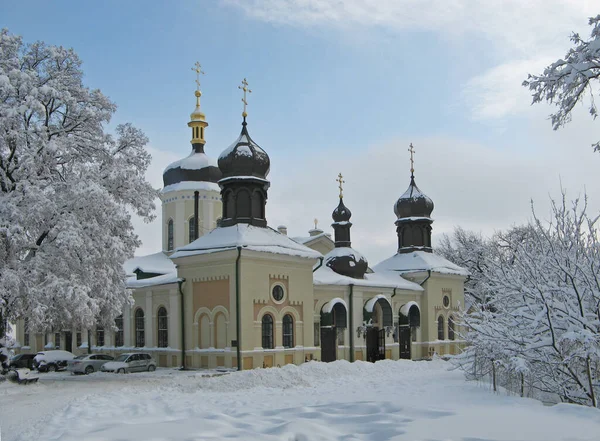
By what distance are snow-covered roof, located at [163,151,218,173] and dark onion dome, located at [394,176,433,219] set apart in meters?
10.7

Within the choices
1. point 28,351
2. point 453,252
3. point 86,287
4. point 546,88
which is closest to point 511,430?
point 546,88

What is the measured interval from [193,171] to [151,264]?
5.03 metres

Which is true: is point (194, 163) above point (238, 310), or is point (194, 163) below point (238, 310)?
above

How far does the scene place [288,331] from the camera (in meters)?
25.6

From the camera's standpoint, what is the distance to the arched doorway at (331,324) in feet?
91.7

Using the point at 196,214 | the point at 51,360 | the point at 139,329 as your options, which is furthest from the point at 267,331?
the point at 51,360

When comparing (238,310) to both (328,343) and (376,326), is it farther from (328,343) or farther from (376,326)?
(376,326)

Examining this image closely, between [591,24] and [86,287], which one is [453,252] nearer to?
[86,287]

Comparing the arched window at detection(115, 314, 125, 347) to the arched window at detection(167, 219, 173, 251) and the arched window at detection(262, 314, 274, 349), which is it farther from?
the arched window at detection(262, 314, 274, 349)

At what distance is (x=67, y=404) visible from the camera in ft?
49.3

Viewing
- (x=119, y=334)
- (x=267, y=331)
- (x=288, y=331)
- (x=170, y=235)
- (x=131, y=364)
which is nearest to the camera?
(x=131, y=364)

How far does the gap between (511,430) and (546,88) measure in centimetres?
491

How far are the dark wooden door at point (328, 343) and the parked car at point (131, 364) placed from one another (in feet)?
23.0

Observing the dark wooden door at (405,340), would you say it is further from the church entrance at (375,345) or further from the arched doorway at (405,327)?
the church entrance at (375,345)
